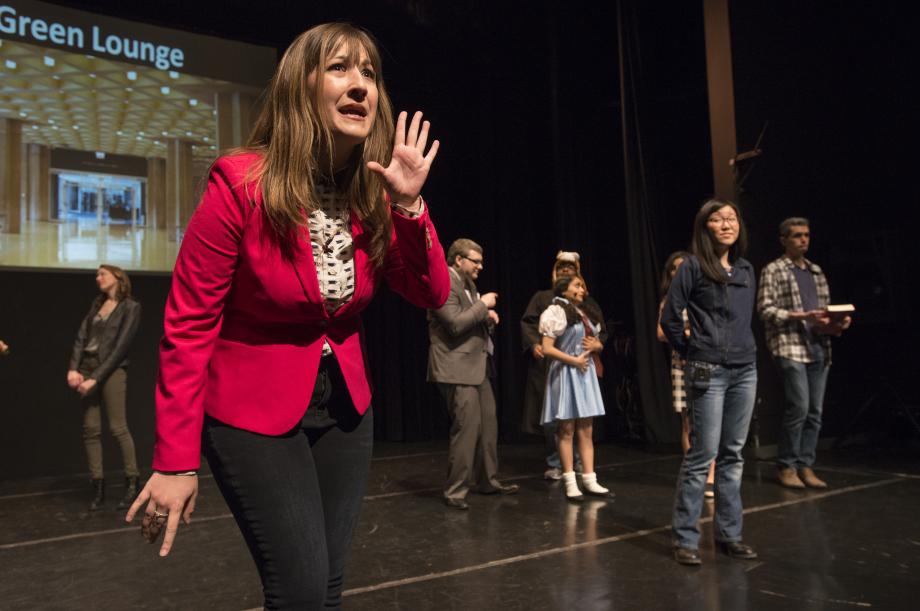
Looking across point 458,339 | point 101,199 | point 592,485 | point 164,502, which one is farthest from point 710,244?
point 101,199

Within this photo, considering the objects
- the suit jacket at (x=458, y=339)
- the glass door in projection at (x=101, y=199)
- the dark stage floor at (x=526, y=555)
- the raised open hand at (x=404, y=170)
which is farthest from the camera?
the glass door in projection at (x=101, y=199)

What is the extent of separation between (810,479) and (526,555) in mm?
2253

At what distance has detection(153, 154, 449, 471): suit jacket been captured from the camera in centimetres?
116

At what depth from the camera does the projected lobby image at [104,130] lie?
5.72 metres

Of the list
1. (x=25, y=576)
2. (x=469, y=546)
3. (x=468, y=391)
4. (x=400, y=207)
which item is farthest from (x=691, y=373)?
(x=25, y=576)

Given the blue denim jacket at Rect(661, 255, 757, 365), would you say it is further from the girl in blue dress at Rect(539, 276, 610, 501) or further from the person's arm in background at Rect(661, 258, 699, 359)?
the girl in blue dress at Rect(539, 276, 610, 501)

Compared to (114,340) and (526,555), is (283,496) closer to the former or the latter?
(526,555)

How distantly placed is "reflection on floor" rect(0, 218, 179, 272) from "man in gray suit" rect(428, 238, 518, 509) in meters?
2.90

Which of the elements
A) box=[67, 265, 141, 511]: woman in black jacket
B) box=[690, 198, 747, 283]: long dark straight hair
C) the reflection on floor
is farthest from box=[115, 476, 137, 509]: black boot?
box=[690, 198, 747, 283]: long dark straight hair

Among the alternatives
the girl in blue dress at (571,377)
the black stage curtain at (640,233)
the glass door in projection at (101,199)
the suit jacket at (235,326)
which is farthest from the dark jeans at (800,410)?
the glass door in projection at (101,199)

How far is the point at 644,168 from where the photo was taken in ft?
22.8

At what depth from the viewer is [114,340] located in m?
4.77

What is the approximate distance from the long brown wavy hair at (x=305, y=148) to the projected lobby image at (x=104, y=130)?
4556 millimetres

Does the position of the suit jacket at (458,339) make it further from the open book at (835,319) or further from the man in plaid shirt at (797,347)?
the open book at (835,319)
